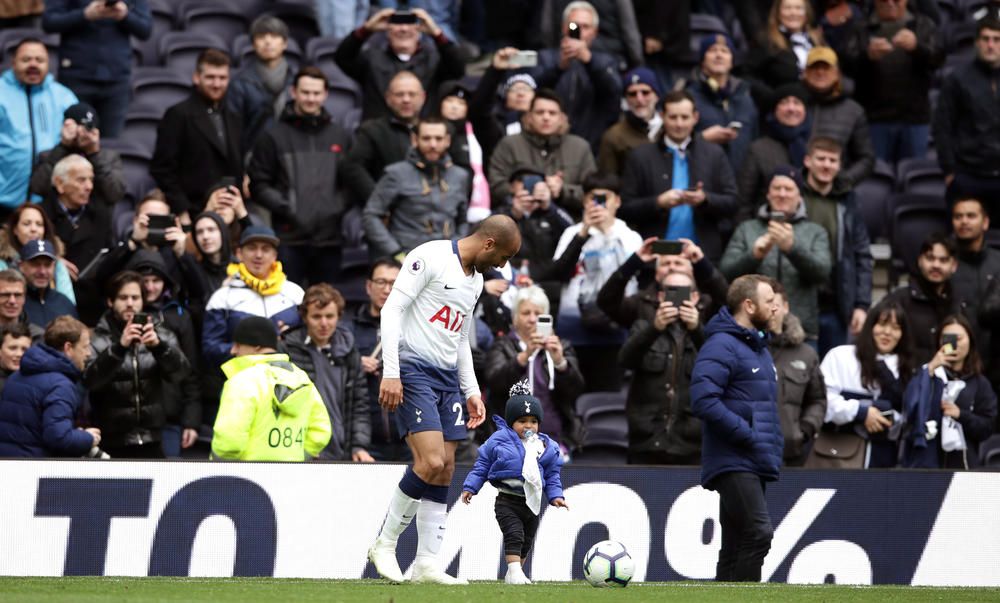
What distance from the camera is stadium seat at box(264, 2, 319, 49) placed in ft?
58.5

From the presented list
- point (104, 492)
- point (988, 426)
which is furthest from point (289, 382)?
point (988, 426)

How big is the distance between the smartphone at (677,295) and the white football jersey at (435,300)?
332 cm

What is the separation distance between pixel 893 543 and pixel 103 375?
5682 mm

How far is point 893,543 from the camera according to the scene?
1172 centimetres

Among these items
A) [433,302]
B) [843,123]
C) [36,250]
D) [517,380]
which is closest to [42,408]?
[36,250]

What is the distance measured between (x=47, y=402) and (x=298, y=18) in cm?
781

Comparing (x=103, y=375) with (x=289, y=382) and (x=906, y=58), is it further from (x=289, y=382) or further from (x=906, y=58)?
(x=906, y=58)

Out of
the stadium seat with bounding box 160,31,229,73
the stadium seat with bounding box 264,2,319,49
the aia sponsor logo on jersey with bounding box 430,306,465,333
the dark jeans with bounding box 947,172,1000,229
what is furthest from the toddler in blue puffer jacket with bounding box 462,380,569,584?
the stadium seat with bounding box 264,2,319,49

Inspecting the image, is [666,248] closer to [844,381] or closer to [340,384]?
[844,381]

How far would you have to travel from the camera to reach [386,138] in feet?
47.3

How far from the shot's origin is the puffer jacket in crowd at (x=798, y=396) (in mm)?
12273

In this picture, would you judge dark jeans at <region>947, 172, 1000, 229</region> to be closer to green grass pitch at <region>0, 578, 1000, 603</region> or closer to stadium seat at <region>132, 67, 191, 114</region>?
green grass pitch at <region>0, 578, 1000, 603</region>

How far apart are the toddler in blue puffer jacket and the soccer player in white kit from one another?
0.21 meters

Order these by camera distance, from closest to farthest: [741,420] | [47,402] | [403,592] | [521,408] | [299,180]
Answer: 1. [403,592]
2. [521,408]
3. [741,420]
4. [47,402]
5. [299,180]
